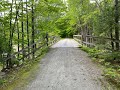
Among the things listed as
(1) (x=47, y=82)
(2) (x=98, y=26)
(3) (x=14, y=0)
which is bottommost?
(1) (x=47, y=82)

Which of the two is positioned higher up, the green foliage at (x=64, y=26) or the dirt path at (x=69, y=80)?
the green foliage at (x=64, y=26)

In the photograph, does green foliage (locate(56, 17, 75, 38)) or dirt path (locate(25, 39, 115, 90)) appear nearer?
dirt path (locate(25, 39, 115, 90))

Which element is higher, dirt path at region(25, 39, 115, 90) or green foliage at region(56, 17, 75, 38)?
green foliage at region(56, 17, 75, 38)

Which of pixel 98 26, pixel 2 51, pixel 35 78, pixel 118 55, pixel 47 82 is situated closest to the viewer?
pixel 47 82

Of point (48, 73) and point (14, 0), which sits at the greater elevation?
point (14, 0)

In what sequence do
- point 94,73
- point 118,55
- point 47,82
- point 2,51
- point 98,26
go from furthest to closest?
point 98,26 → point 2,51 → point 118,55 → point 94,73 → point 47,82

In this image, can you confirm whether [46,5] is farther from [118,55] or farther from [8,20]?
[118,55]

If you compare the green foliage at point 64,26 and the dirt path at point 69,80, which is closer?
the dirt path at point 69,80

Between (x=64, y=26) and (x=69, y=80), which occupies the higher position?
(x=64, y=26)

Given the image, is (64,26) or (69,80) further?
(64,26)

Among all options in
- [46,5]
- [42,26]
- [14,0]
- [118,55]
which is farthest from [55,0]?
[118,55]

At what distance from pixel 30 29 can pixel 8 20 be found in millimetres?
5160

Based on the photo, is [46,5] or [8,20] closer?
[8,20]

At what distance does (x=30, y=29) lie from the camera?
15.3 meters
